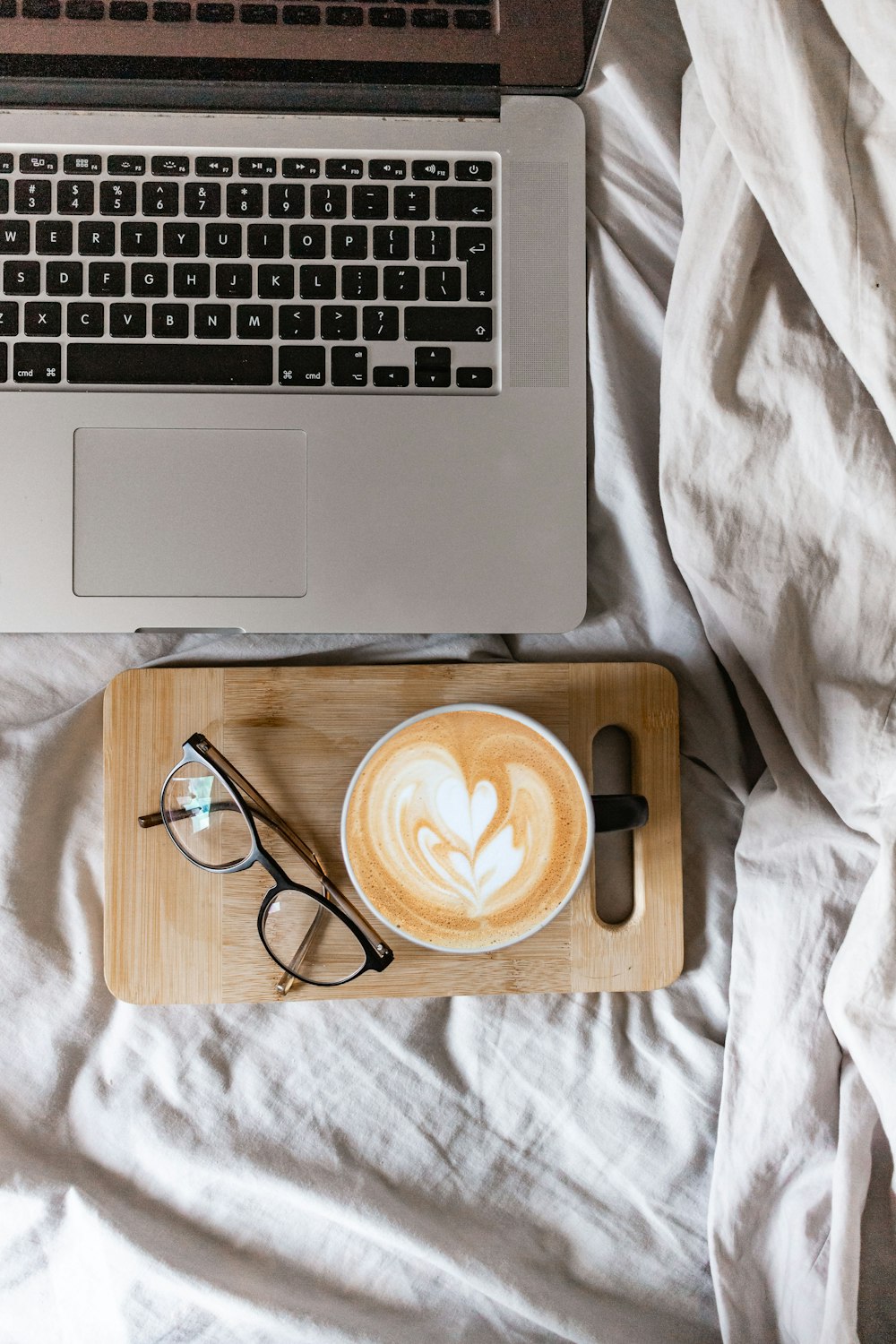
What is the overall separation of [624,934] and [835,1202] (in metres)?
0.20

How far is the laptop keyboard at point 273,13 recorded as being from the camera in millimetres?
545

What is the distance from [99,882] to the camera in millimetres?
641

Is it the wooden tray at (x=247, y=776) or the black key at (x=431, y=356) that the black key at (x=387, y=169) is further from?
the wooden tray at (x=247, y=776)

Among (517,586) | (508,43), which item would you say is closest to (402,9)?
(508,43)

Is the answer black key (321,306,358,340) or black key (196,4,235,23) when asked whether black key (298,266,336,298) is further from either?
black key (196,4,235,23)

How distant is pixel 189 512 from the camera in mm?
584

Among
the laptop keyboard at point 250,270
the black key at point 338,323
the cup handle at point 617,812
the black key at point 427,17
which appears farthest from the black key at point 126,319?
the cup handle at point 617,812

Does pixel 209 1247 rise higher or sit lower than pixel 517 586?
lower

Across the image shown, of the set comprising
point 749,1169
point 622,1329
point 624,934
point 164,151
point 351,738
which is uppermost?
point 164,151

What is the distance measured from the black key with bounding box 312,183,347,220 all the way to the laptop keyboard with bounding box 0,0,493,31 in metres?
0.08

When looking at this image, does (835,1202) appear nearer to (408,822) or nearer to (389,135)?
(408,822)

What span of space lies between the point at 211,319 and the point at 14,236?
117 millimetres

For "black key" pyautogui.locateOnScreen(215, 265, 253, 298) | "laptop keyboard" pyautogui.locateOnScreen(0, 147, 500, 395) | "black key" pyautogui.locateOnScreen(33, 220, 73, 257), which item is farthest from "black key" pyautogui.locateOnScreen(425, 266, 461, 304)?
"black key" pyautogui.locateOnScreen(33, 220, 73, 257)

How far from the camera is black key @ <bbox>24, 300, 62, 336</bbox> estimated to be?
57 centimetres
